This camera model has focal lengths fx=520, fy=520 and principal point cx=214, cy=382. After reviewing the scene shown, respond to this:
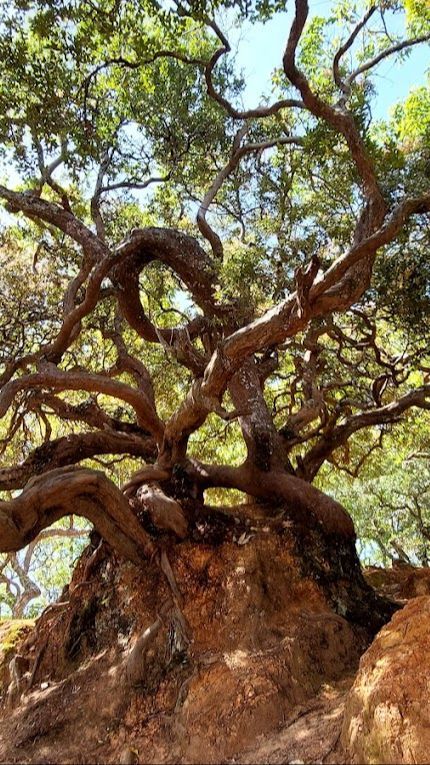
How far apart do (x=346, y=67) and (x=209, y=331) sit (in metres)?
4.25

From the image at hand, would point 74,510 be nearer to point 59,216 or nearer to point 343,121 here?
point 59,216

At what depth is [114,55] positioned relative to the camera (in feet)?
23.4

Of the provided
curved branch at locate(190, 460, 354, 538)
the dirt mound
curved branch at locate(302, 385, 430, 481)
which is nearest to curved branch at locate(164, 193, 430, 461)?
curved branch at locate(190, 460, 354, 538)

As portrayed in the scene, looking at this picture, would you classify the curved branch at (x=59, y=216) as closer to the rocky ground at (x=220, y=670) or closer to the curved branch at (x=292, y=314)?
the curved branch at (x=292, y=314)

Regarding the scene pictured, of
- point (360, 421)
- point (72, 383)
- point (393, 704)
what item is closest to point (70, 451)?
point (72, 383)

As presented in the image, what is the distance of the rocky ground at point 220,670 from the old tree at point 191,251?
52cm

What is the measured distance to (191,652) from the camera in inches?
181

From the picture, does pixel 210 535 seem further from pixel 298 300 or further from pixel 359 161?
pixel 359 161

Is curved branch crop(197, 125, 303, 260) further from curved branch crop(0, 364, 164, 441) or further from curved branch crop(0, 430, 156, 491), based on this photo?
curved branch crop(0, 430, 156, 491)

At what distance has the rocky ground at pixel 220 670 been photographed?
10.1ft

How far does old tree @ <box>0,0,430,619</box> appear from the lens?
5234mm

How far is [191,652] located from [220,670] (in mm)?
438

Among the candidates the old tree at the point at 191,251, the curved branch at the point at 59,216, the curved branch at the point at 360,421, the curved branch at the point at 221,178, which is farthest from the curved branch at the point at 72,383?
the curved branch at the point at 360,421

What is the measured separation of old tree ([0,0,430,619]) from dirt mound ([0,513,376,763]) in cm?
41
